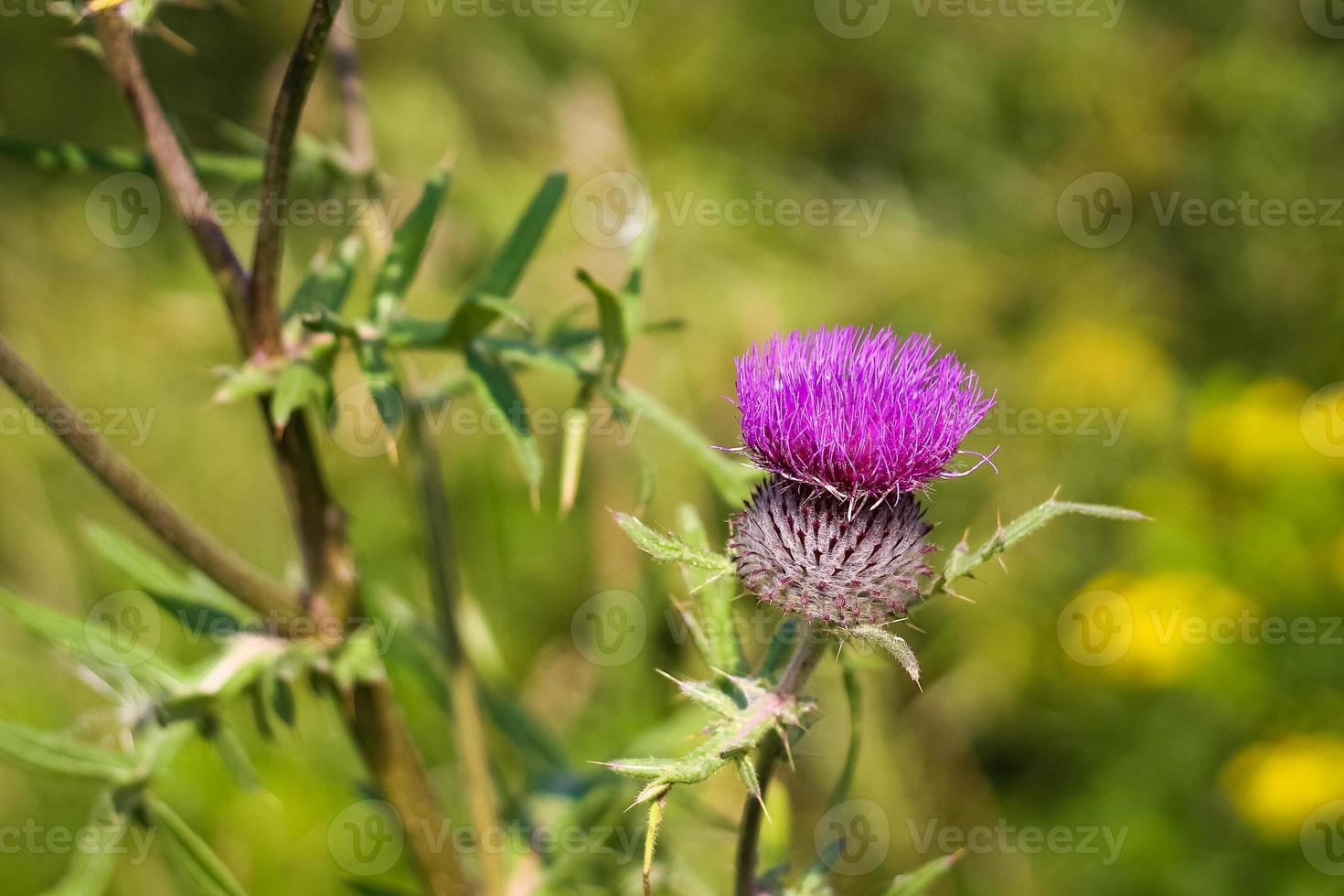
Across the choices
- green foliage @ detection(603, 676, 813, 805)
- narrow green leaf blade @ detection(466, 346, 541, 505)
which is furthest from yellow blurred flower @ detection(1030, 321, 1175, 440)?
green foliage @ detection(603, 676, 813, 805)

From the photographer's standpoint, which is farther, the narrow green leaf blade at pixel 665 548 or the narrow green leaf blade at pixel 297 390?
the narrow green leaf blade at pixel 297 390

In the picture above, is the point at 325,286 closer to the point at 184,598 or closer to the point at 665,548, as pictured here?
the point at 184,598

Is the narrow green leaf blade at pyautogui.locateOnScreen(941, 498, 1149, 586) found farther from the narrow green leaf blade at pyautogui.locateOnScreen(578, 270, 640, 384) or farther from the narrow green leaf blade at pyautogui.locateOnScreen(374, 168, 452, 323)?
the narrow green leaf blade at pyautogui.locateOnScreen(374, 168, 452, 323)

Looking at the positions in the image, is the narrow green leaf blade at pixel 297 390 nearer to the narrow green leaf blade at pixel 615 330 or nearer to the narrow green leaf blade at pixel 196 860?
the narrow green leaf blade at pixel 615 330

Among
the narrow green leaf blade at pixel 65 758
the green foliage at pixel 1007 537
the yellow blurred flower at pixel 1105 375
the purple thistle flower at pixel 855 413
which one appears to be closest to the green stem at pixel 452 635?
the narrow green leaf blade at pixel 65 758

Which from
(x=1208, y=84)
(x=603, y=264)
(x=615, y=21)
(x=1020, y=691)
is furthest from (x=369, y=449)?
(x=1208, y=84)

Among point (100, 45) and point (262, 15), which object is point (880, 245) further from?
point (100, 45)

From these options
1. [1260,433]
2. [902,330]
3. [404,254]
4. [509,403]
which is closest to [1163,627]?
[1260,433]
